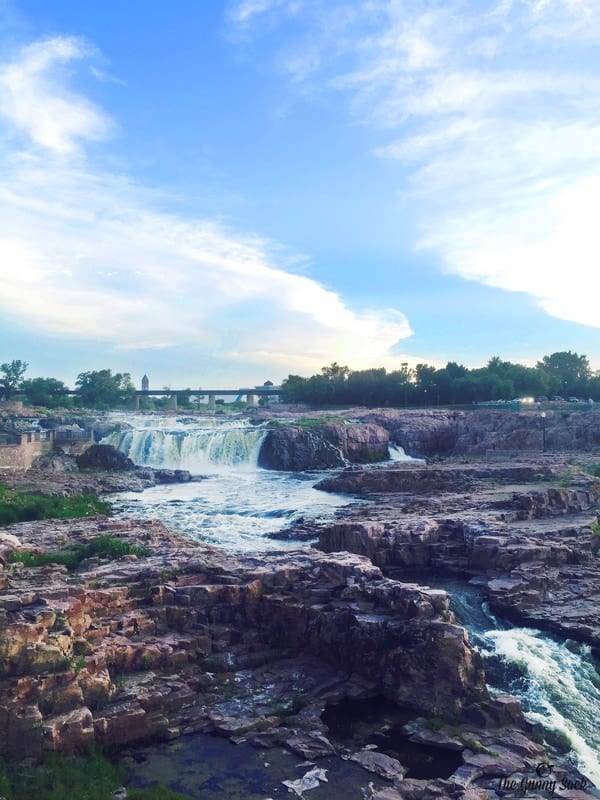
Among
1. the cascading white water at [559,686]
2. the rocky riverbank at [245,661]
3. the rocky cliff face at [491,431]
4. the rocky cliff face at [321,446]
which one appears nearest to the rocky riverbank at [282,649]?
the rocky riverbank at [245,661]

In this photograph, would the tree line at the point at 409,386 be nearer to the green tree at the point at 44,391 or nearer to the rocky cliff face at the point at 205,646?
the green tree at the point at 44,391

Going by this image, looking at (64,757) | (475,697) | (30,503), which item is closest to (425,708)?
(475,697)

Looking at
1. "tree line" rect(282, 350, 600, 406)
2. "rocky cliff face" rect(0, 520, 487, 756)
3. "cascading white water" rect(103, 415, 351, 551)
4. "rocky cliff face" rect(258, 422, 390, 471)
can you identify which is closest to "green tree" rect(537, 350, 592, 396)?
"tree line" rect(282, 350, 600, 406)

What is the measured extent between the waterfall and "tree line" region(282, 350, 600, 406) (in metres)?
25.0

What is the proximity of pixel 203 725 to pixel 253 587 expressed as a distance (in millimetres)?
3208

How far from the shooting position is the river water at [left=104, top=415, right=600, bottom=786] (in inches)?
453

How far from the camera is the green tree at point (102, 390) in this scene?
7962 cm

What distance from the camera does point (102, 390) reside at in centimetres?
8006

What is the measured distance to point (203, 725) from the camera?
10336mm

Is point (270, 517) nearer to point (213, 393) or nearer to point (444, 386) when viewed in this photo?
point (444, 386)

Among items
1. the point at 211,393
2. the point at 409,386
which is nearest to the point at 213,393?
the point at 211,393

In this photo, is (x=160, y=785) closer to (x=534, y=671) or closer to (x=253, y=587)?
(x=253, y=587)

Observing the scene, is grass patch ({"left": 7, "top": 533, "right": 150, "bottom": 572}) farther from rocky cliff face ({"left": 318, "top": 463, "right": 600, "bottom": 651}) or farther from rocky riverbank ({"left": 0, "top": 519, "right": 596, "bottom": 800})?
rocky cliff face ({"left": 318, "top": 463, "right": 600, "bottom": 651})

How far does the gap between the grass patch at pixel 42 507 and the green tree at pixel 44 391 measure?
4864cm
